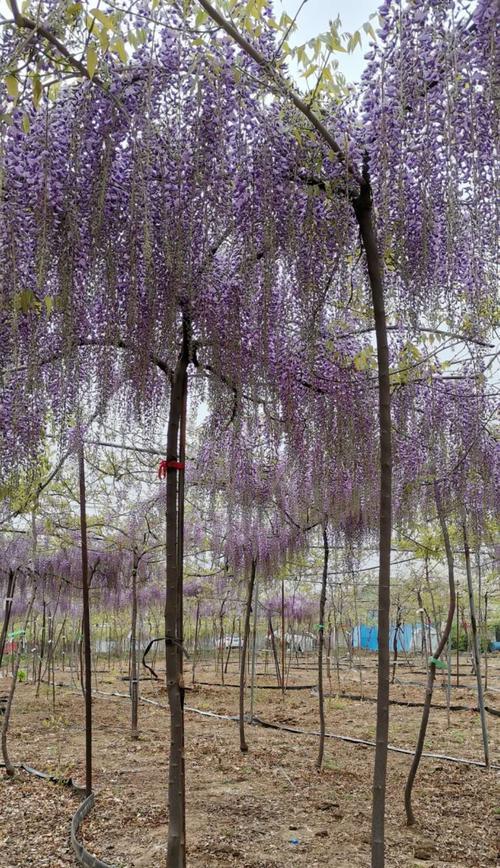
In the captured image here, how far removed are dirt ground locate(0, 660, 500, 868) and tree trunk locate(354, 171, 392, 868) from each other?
1.83m

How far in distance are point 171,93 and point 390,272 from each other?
1.25 metres

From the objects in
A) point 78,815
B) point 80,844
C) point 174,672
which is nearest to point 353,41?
point 174,672

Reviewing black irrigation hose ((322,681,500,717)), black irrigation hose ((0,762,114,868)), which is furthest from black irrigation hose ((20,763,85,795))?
black irrigation hose ((322,681,500,717))

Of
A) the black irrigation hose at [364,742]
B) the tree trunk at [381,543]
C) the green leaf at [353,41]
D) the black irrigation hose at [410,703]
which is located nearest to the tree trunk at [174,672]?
the tree trunk at [381,543]

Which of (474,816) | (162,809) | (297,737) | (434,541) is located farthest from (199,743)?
(434,541)

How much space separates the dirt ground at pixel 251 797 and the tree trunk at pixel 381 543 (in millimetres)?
1826

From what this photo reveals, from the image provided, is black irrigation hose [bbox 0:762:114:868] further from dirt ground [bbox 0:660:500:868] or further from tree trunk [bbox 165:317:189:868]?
tree trunk [bbox 165:317:189:868]

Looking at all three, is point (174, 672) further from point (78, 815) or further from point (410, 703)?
point (410, 703)

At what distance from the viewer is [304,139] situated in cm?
246

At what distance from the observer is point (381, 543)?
2.12 metres

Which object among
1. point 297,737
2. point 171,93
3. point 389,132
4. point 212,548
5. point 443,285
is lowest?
point 297,737

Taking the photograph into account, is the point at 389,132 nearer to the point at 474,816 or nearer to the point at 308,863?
the point at 308,863

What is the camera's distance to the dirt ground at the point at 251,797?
3709 mm

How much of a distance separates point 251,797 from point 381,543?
3474 mm
